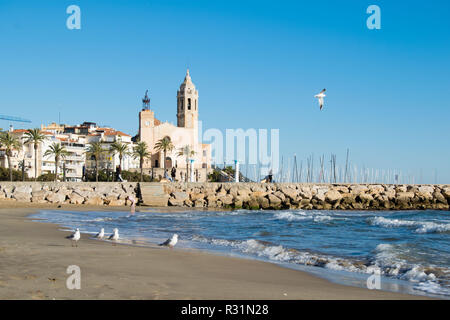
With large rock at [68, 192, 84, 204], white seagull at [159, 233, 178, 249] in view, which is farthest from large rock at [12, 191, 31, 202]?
white seagull at [159, 233, 178, 249]

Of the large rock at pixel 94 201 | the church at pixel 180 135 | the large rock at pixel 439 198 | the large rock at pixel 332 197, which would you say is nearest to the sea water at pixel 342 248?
the large rock at pixel 94 201

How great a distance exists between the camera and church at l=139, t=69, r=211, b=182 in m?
101

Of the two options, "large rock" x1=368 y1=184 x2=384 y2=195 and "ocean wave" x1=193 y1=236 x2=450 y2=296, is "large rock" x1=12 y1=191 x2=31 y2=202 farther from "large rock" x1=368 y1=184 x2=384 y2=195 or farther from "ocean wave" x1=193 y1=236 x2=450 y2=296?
"large rock" x1=368 y1=184 x2=384 y2=195

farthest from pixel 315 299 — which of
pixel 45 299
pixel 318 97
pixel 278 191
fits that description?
pixel 278 191

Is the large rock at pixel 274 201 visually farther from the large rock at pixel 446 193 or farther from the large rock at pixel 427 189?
the large rock at pixel 446 193

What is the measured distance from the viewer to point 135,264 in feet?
29.6

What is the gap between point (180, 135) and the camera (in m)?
102

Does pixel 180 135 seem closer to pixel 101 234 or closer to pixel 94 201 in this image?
pixel 94 201

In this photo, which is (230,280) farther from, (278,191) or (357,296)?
(278,191)

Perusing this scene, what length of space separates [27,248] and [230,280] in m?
5.01

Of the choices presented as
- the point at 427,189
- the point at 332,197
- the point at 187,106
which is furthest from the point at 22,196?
the point at 187,106

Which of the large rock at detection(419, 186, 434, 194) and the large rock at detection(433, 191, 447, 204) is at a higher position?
the large rock at detection(419, 186, 434, 194)

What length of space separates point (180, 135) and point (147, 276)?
95378mm

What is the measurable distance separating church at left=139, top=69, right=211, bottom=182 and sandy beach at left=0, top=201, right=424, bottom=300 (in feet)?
281
